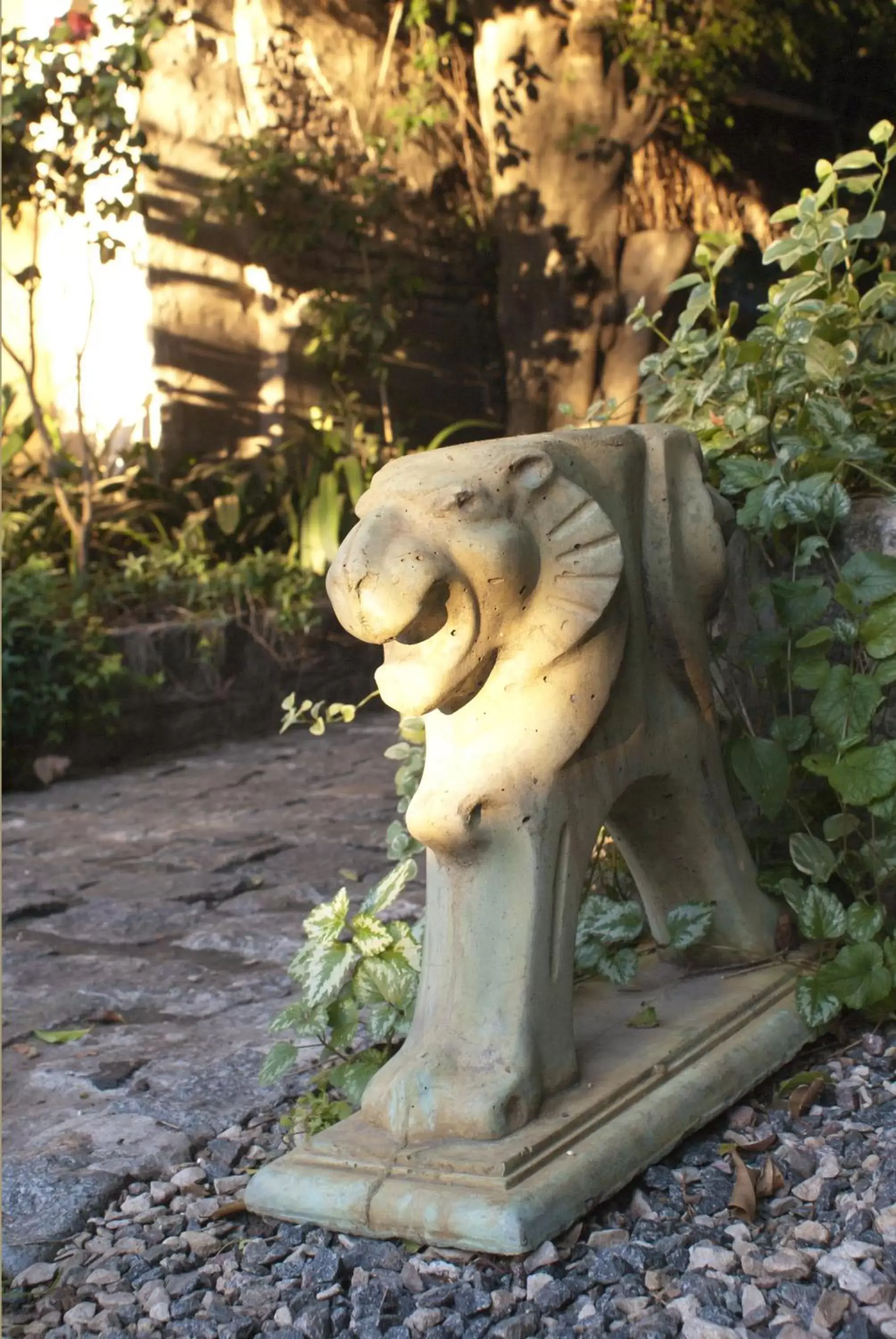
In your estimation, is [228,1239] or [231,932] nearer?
[228,1239]

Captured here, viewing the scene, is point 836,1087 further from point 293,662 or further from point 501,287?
point 501,287

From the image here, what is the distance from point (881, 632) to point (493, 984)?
0.83m

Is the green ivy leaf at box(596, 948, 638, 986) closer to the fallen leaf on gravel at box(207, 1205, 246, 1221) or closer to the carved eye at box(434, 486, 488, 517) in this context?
the fallen leaf on gravel at box(207, 1205, 246, 1221)

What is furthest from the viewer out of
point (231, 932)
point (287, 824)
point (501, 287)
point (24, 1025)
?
point (501, 287)

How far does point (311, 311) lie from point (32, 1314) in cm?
662

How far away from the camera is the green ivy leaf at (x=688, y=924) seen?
6.86 ft

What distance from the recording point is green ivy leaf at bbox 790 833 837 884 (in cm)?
216

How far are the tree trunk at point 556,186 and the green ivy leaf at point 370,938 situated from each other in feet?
18.6

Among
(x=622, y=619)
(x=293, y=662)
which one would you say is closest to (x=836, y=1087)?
(x=622, y=619)

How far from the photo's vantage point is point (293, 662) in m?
6.53

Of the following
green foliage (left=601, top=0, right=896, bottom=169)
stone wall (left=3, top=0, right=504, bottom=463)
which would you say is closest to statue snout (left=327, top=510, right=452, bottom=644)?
stone wall (left=3, top=0, right=504, bottom=463)

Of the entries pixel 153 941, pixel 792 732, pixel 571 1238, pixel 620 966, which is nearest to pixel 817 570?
pixel 792 732

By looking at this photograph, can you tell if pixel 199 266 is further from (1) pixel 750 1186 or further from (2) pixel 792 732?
(1) pixel 750 1186

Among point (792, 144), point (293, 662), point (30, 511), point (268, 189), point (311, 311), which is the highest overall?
point (792, 144)
